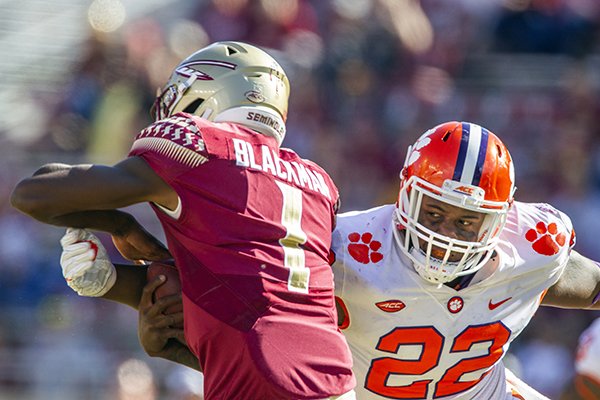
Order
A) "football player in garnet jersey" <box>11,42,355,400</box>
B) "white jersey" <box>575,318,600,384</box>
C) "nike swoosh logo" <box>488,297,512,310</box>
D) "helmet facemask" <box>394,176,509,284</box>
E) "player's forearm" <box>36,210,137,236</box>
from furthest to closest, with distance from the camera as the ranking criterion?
"white jersey" <box>575,318,600,384</box>
"nike swoosh logo" <box>488,297,512,310</box>
"helmet facemask" <box>394,176,509,284</box>
"player's forearm" <box>36,210,137,236</box>
"football player in garnet jersey" <box>11,42,355,400</box>

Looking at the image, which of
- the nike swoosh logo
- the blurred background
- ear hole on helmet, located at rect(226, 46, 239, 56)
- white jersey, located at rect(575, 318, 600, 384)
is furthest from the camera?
the blurred background

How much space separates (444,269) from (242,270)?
0.97 meters

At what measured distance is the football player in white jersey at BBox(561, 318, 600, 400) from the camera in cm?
466

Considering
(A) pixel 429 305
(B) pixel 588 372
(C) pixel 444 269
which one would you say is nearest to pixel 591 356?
(B) pixel 588 372

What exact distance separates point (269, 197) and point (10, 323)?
5183 mm

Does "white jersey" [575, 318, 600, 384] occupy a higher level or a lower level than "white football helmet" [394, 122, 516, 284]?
lower

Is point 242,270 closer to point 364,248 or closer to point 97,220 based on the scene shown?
point 97,220

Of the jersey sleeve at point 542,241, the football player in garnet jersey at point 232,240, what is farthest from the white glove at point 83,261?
the jersey sleeve at point 542,241

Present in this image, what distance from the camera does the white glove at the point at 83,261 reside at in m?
3.38

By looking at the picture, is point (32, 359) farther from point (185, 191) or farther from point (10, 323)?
point (185, 191)

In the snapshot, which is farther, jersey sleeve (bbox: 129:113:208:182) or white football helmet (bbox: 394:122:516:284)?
white football helmet (bbox: 394:122:516:284)

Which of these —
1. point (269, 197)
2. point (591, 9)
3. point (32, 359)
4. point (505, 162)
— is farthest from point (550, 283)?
point (591, 9)

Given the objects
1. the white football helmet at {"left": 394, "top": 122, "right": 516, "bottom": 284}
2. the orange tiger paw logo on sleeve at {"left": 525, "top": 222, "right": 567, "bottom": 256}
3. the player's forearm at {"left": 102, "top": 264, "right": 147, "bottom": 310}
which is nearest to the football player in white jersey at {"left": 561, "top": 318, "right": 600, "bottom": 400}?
the orange tiger paw logo on sleeve at {"left": 525, "top": 222, "right": 567, "bottom": 256}

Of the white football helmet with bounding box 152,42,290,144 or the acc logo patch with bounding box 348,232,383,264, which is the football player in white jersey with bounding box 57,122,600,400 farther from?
the white football helmet with bounding box 152,42,290,144
